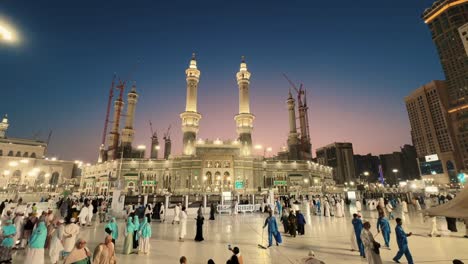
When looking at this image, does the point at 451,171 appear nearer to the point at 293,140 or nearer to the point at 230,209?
the point at 293,140

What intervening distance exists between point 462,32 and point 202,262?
21047 mm

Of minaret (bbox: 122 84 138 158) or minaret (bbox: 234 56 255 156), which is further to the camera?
minaret (bbox: 122 84 138 158)

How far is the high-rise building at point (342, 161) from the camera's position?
12644 cm

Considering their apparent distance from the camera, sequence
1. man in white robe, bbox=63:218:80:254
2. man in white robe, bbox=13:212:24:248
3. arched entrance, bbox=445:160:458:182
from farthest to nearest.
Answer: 1. arched entrance, bbox=445:160:458:182
2. man in white robe, bbox=13:212:24:248
3. man in white robe, bbox=63:218:80:254

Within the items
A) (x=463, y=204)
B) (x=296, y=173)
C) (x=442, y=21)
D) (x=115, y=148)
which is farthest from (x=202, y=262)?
(x=442, y=21)

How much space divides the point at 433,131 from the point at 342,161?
48282 millimetres

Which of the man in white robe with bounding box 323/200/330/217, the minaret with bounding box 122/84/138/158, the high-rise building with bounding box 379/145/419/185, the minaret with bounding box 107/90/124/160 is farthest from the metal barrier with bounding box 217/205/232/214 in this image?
the high-rise building with bounding box 379/145/419/185

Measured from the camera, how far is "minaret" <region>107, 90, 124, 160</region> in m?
74.2

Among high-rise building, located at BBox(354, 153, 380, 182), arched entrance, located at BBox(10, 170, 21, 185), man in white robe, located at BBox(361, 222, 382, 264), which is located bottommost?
man in white robe, located at BBox(361, 222, 382, 264)

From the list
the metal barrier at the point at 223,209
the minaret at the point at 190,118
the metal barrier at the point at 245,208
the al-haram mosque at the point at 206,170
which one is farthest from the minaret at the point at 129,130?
the metal barrier at the point at 245,208

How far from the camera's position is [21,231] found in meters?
9.82

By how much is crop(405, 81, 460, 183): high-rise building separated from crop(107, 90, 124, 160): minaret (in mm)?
99728

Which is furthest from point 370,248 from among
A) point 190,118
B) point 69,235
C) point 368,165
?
point 368,165

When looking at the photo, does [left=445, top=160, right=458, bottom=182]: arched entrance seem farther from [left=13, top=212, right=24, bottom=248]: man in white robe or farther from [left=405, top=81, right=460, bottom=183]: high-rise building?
[left=13, top=212, right=24, bottom=248]: man in white robe
